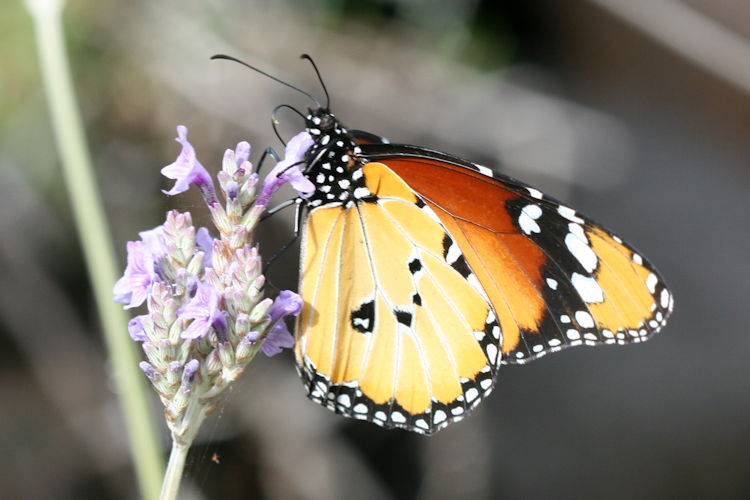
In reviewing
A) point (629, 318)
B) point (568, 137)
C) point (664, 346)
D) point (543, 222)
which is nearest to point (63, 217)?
point (543, 222)

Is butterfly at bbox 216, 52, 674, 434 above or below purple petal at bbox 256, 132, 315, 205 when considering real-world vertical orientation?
below

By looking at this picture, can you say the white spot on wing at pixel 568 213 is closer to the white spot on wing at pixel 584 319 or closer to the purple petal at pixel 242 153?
the white spot on wing at pixel 584 319

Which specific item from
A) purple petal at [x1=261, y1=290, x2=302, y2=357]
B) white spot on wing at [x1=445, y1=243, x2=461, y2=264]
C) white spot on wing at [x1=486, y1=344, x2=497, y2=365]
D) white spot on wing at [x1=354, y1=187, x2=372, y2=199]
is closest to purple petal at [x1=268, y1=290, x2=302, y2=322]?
purple petal at [x1=261, y1=290, x2=302, y2=357]

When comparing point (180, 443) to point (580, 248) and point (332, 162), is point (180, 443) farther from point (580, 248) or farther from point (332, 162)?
point (580, 248)

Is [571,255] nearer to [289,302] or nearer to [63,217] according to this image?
[289,302]

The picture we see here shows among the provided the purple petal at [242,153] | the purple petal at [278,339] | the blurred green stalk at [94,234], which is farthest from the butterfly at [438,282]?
the blurred green stalk at [94,234]

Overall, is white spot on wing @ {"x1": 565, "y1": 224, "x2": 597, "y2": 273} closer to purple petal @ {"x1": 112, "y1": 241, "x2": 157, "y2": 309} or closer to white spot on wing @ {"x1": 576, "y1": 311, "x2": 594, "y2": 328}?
white spot on wing @ {"x1": 576, "y1": 311, "x2": 594, "y2": 328}
